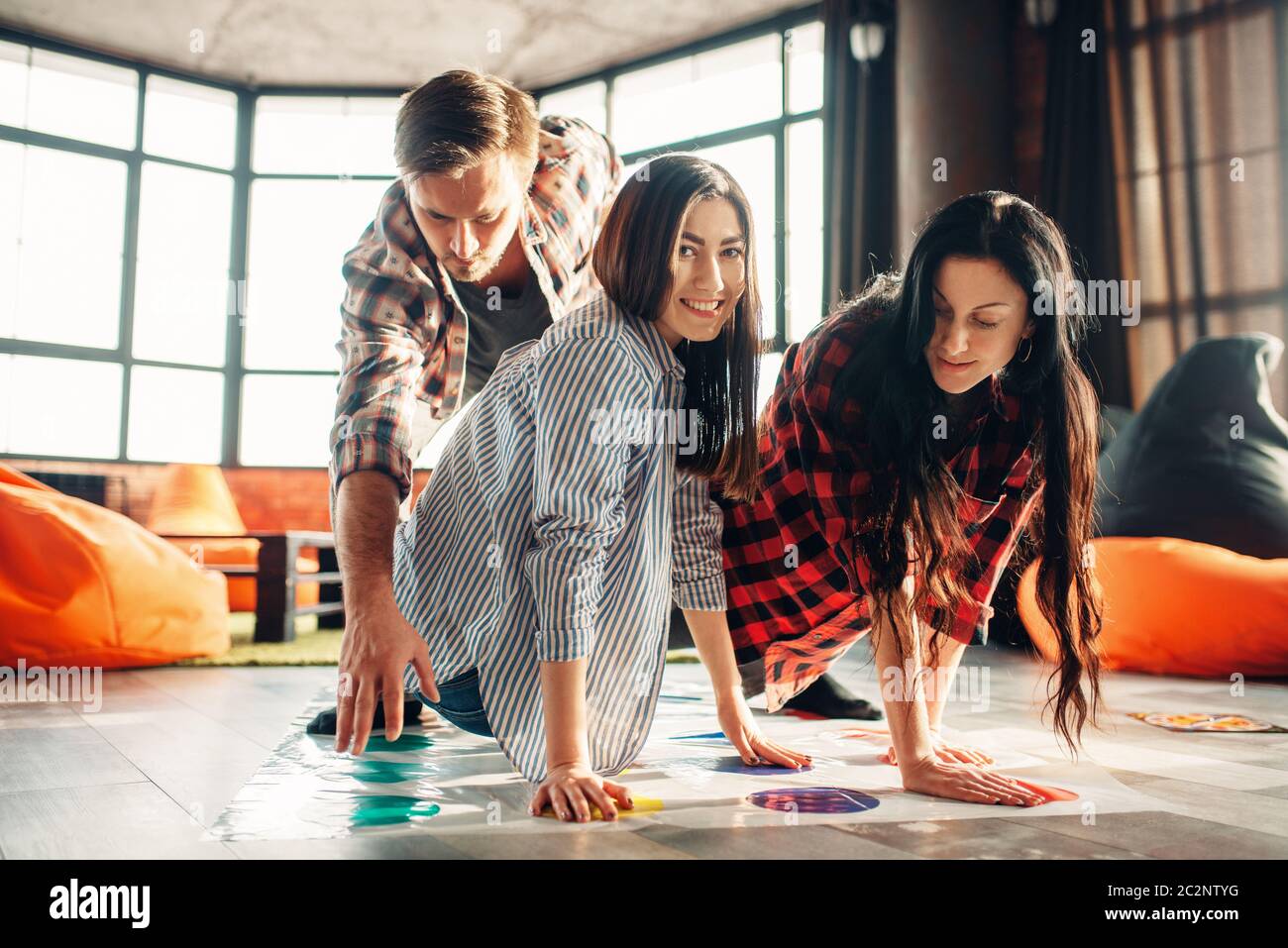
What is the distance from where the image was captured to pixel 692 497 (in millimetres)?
1632

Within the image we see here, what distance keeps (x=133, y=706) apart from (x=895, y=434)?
5.55ft

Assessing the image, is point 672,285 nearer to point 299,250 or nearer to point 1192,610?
point 1192,610

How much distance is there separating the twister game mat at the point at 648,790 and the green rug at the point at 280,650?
45.0 inches

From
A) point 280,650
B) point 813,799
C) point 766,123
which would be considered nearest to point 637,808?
→ point 813,799

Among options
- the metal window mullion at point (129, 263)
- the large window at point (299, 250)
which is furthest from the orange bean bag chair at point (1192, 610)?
the metal window mullion at point (129, 263)

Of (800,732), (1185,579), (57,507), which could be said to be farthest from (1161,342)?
(57,507)

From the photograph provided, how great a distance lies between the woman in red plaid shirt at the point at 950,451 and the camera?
1464 mm

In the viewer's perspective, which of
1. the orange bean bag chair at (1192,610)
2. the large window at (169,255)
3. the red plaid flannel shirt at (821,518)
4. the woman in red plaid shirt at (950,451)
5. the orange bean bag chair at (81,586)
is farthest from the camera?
the large window at (169,255)

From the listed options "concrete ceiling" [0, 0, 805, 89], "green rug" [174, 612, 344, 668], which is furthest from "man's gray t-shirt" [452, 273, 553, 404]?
"concrete ceiling" [0, 0, 805, 89]

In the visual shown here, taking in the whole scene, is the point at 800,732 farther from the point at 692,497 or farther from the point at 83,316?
the point at 83,316

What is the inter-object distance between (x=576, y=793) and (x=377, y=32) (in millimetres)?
5647

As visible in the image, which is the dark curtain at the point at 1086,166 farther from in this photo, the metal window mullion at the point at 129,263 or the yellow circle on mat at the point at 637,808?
the metal window mullion at the point at 129,263

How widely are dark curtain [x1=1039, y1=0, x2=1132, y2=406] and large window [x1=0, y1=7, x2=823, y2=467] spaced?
1.40 metres

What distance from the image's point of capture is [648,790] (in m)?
1.45
